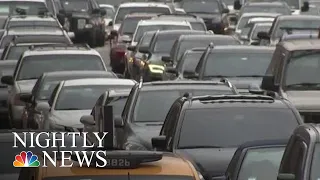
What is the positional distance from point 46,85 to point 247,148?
33.5 feet

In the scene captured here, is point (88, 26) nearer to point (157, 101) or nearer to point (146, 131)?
point (157, 101)

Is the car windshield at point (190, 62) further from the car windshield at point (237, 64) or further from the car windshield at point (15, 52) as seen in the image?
the car windshield at point (15, 52)

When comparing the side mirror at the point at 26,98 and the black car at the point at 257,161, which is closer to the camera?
the black car at the point at 257,161

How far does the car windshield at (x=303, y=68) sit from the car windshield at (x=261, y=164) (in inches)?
273

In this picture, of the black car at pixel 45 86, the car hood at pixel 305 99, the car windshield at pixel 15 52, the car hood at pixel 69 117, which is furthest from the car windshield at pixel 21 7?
the car hood at pixel 305 99

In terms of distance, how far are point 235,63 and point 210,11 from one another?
22824 mm

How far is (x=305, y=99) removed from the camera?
17.7 meters

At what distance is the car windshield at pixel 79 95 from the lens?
19297 millimetres

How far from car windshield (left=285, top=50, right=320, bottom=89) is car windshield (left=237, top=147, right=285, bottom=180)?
Result: 693 cm

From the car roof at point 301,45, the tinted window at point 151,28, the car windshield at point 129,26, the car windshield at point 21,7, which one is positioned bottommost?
the car windshield at point 129,26

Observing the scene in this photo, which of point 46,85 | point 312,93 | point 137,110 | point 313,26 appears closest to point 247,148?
point 137,110

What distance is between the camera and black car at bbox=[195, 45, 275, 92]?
2123 centimetres

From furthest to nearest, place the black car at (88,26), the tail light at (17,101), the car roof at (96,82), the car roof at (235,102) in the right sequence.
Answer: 1. the black car at (88,26)
2. the tail light at (17,101)
3. the car roof at (96,82)
4. the car roof at (235,102)

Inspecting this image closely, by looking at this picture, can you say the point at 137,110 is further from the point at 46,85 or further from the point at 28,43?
the point at 28,43
